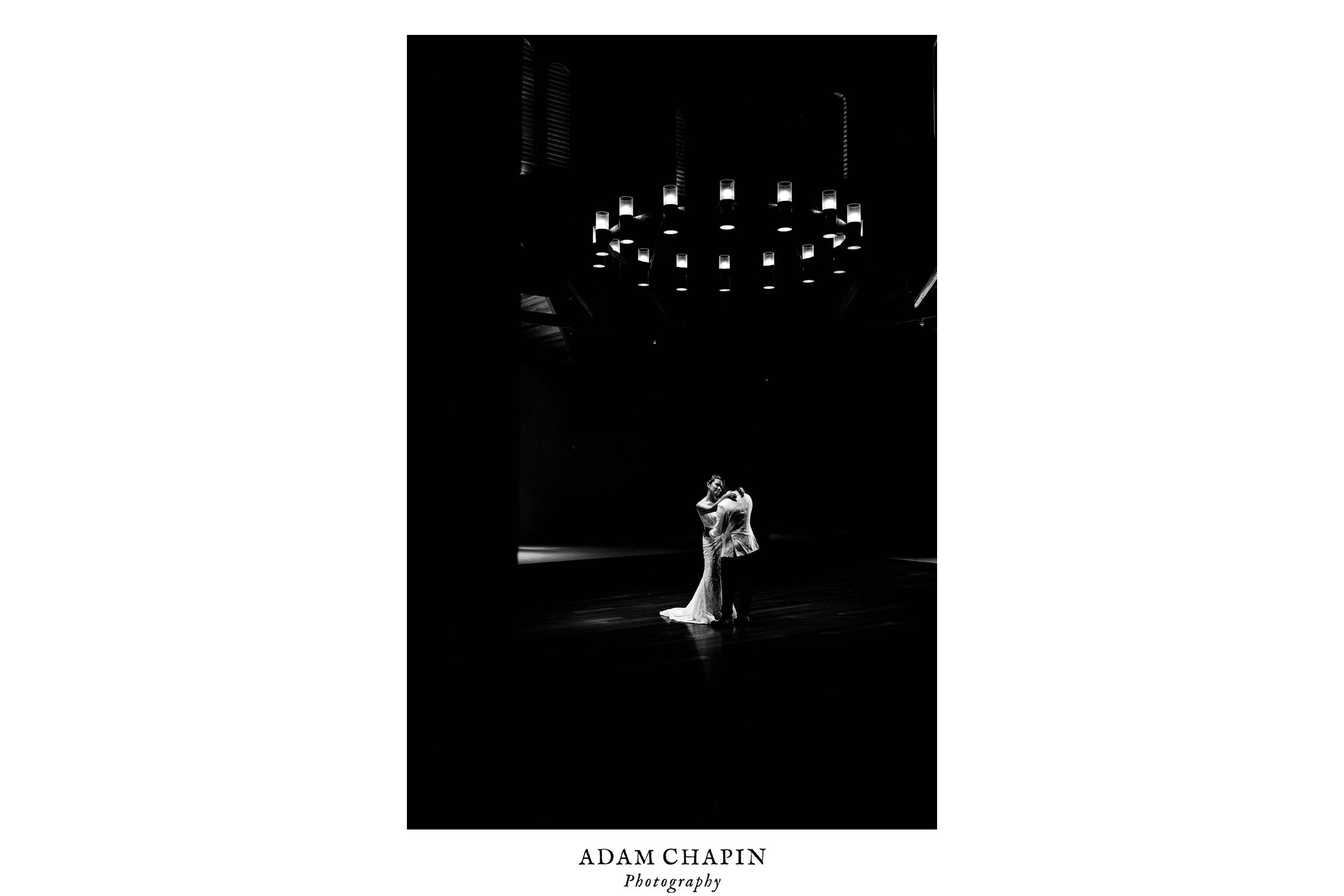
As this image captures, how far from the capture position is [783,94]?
5.73m

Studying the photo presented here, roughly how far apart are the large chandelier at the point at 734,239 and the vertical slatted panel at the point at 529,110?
1298 millimetres

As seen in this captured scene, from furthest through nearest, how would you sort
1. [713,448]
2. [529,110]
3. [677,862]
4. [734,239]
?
[713,448]
[529,110]
[734,239]
[677,862]

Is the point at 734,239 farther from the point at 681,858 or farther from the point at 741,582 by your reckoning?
the point at 681,858

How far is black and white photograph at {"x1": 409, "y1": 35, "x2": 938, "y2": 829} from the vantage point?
2.85m

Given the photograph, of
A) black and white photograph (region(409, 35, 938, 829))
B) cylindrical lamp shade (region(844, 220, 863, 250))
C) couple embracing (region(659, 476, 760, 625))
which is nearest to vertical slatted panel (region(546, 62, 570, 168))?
black and white photograph (region(409, 35, 938, 829))

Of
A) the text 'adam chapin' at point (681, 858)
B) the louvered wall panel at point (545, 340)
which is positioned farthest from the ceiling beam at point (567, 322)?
the text 'adam chapin' at point (681, 858)

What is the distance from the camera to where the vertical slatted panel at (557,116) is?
7.18m

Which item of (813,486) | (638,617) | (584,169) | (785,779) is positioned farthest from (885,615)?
(813,486)

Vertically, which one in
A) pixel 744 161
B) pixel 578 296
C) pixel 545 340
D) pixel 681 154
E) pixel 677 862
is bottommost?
pixel 677 862

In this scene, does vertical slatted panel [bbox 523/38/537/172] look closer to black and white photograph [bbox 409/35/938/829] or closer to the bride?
black and white photograph [bbox 409/35/938/829]

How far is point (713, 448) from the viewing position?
39.2 feet

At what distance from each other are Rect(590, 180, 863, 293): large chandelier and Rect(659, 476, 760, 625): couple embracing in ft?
6.25

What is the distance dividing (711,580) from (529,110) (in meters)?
4.72

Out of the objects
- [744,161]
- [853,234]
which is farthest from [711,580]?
[744,161]
